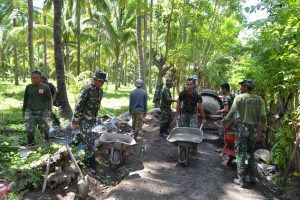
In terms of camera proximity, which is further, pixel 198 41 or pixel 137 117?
pixel 198 41

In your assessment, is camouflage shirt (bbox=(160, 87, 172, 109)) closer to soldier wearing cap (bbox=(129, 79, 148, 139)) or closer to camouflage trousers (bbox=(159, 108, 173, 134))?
camouflage trousers (bbox=(159, 108, 173, 134))

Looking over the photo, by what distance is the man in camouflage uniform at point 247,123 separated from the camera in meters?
6.33

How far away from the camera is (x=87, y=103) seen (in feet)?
21.1

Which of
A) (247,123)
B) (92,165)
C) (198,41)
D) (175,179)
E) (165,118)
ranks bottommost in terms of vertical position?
(175,179)

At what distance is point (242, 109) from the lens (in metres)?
6.42

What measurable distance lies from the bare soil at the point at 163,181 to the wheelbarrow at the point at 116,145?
248 millimetres

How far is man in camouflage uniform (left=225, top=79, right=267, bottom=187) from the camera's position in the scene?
6.33m

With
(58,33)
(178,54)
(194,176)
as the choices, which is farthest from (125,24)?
(194,176)

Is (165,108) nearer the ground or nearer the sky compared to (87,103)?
nearer the ground

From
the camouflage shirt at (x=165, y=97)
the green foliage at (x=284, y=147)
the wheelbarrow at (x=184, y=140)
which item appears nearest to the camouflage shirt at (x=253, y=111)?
the green foliage at (x=284, y=147)

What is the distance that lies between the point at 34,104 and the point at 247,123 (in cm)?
476

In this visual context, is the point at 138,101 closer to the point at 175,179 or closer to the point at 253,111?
the point at 175,179

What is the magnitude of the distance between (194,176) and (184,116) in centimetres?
201

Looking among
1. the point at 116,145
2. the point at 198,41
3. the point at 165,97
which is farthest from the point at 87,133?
the point at 198,41
